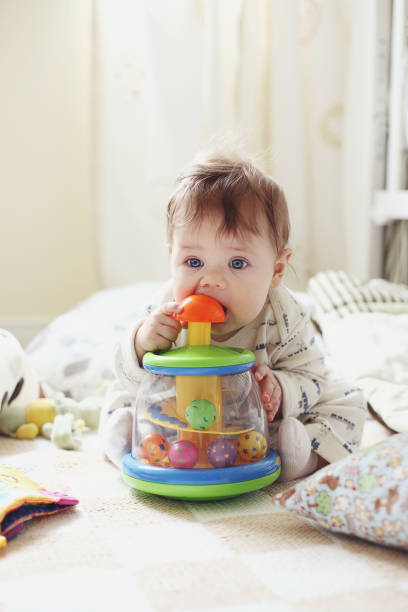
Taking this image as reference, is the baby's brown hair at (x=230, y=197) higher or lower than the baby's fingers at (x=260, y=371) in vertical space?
higher

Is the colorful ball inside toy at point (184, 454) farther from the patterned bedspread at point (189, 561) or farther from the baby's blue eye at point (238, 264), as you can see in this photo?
the baby's blue eye at point (238, 264)

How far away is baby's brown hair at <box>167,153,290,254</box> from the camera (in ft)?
3.56

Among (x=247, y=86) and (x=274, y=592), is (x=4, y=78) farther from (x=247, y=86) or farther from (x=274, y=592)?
(x=274, y=592)

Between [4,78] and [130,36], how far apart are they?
1.37 feet

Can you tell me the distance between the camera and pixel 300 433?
3.64 feet

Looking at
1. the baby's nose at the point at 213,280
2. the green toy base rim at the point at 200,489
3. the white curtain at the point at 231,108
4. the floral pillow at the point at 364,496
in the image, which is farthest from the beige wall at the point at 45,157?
the floral pillow at the point at 364,496

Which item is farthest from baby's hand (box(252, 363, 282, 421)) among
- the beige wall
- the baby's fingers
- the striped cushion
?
the beige wall

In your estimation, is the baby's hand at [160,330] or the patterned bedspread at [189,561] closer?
the patterned bedspread at [189,561]

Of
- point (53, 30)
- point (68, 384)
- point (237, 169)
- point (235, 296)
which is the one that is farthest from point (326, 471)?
point (53, 30)

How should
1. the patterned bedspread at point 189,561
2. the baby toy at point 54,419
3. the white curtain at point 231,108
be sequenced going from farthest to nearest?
the white curtain at point 231,108
the baby toy at point 54,419
the patterned bedspread at point 189,561

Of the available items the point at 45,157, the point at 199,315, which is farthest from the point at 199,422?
the point at 45,157

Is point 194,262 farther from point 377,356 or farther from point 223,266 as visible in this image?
point 377,356

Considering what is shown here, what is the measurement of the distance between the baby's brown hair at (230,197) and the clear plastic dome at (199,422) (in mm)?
223

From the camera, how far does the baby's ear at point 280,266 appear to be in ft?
3.89
